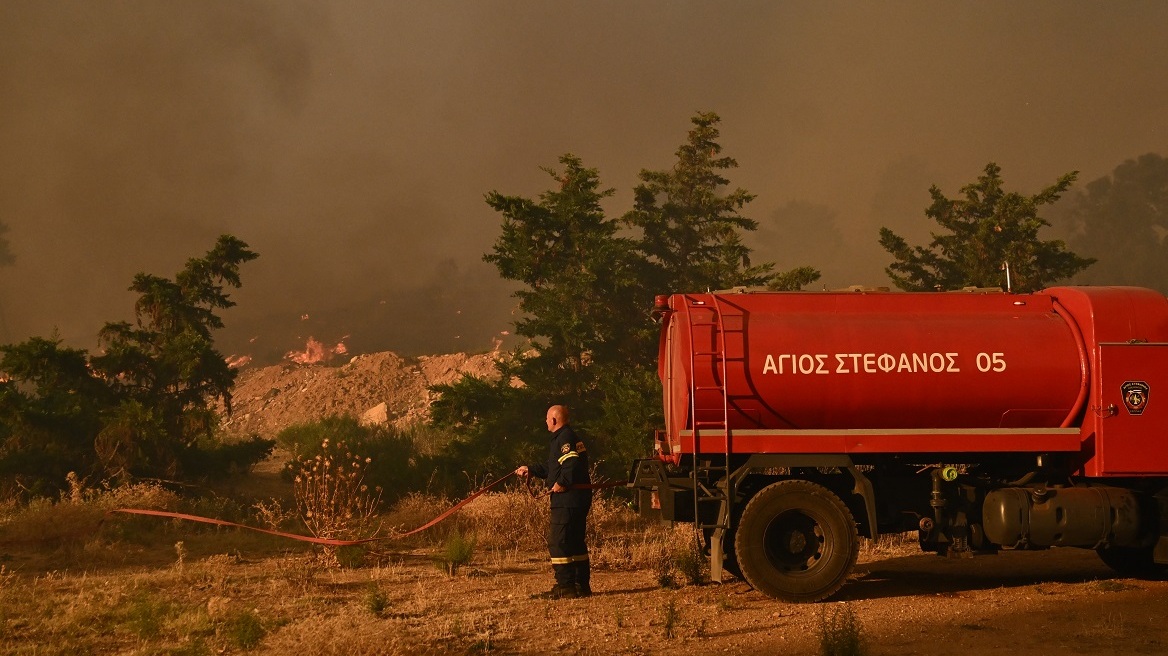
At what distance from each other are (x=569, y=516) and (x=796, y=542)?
2.32 m

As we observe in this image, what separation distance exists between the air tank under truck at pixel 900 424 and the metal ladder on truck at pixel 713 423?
14 millimetres

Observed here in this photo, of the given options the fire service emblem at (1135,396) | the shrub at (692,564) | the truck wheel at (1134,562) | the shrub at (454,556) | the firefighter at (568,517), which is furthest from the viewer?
the shrub at (454,556)

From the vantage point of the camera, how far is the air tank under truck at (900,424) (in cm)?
943

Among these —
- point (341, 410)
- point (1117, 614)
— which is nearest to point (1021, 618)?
point (1117, 614)

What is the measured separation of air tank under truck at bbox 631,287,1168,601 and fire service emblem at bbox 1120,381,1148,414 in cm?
1

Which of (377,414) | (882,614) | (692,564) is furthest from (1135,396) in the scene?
(377,414)

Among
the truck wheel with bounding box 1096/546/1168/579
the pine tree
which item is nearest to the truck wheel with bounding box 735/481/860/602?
the truck wheel with bounding box 1096/546/1168/579

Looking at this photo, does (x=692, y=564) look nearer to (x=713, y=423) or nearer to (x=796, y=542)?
(x=796, y=542)

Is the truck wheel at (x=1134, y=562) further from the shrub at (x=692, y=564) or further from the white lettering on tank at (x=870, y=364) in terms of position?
the shrub at (x=692, y=564)

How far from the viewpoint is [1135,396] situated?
9.60 metres

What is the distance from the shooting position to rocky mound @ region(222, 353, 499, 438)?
40062 millimetres

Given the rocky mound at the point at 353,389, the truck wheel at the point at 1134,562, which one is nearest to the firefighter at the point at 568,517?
the truck wheel at the point at 1134,562

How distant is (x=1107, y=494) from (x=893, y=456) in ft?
7.31

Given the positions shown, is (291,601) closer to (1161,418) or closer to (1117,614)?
(1117,614)
